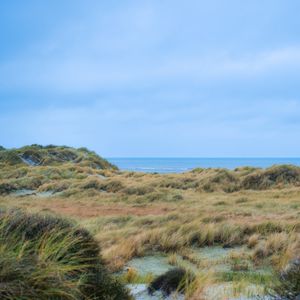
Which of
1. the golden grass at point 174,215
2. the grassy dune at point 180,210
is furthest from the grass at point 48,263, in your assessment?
the grassy dune at point 180,210

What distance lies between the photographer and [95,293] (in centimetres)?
503

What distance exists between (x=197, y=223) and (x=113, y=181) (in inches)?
625

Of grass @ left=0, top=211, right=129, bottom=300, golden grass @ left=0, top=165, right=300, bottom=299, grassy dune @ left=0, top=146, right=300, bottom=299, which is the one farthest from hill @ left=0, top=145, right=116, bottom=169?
grass @ left=0, top=211, right=129, bottom=300

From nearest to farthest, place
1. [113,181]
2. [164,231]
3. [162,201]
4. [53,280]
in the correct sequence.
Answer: [53,280] → [164,231] → [162,201] → [113,181]

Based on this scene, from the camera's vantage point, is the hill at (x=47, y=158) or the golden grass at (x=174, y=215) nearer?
the golden grass at (x=174, y=215)

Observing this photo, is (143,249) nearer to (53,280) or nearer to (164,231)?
(164,231)

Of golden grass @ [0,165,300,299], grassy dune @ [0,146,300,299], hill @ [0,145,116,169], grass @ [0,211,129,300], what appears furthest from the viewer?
hill @ [0,145,116,169]

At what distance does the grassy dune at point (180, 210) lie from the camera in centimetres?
966

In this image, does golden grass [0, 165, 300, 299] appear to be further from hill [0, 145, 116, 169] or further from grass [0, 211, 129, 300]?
hill [0, 145, 116, 169]

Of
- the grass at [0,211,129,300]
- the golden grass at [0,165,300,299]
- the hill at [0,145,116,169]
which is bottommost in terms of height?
the golden grass at [0,165,300,299]

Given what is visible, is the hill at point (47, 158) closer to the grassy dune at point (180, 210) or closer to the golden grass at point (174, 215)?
the grassy dune at point (180, 210)

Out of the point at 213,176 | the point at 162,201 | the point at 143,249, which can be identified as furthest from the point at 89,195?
the point at 143,249

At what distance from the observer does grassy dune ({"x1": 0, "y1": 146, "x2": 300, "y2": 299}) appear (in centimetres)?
966

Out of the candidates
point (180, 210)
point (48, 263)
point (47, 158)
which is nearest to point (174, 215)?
point (180, 210)
